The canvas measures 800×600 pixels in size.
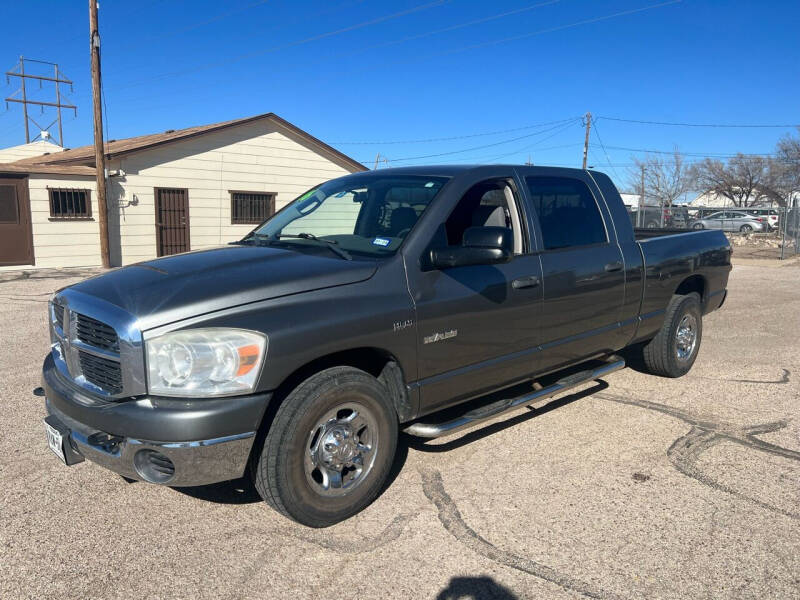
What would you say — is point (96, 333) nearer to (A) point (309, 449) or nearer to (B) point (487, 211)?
(A) point (309, 449)

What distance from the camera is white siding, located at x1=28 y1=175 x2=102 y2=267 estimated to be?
15375 millimetres

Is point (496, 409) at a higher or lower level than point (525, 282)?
lower

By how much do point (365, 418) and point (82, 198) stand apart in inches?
610

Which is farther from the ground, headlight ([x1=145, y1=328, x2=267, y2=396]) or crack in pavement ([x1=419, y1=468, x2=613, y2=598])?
headlight ([x1=145, y1=328, x2=267, y2=396])

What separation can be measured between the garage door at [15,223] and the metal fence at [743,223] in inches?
554

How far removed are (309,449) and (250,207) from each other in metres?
17.2

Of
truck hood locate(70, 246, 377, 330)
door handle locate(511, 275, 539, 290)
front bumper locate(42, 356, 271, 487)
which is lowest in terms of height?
front bumper locate(42, 356, 271, 487)

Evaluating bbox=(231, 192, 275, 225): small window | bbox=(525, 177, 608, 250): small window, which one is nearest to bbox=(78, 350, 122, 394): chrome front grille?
bbox=(525, 177, 608, 250): small window

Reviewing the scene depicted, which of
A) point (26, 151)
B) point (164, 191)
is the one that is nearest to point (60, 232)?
point (164, 191)

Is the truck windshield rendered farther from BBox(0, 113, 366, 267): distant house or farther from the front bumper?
BBox(0, 113, 366, 267): distant house

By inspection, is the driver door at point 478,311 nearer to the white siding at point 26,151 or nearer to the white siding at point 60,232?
the white siding at point 60,232

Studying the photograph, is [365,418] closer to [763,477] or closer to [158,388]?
[158,388]

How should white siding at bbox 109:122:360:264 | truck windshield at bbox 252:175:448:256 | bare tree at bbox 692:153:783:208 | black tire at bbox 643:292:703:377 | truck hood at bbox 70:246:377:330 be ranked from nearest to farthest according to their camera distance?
1. truck hood at bbox 70:246:377:330
2. truck windshield at bbox 252:175:448:256
3. black tire at bbox 643:292:703:377
4. white siding at bbox 109:122:360:264
5. bare tree at bbox 692:153:783:208

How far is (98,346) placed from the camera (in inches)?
117
